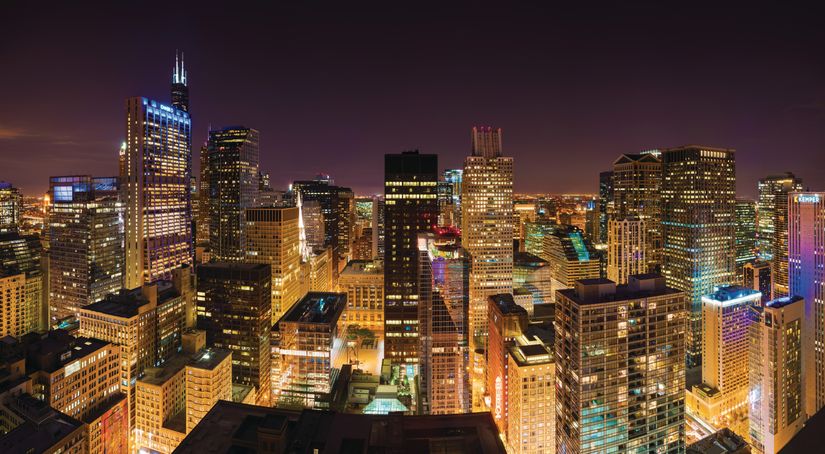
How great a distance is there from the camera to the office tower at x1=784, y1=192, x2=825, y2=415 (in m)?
58.7

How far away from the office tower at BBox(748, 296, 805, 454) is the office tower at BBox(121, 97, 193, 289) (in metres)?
103

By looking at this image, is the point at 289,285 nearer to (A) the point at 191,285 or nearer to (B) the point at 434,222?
(A) the point at 191,285

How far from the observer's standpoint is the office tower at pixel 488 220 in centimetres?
8600

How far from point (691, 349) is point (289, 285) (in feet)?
244

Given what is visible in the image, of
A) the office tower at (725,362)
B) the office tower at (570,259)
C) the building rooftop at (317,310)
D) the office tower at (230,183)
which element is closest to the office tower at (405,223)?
the building rooftop at (317,310)

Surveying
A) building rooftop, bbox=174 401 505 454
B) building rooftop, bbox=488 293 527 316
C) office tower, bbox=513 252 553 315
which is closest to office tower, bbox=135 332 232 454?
building rooftop, bbox=174 401 505 454

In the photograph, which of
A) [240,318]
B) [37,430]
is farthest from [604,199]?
[37,430]

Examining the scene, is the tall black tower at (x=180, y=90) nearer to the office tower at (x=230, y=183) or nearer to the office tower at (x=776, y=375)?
the office tower at (x=230, y=183)

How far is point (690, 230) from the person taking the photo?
269ft

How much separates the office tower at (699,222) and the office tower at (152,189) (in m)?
102

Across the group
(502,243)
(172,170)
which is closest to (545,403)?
(502,243)

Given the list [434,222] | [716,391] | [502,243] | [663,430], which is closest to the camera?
[663,430]

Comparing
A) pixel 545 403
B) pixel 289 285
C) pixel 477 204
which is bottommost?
pixel 545 403

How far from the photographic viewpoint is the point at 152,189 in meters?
90.1
